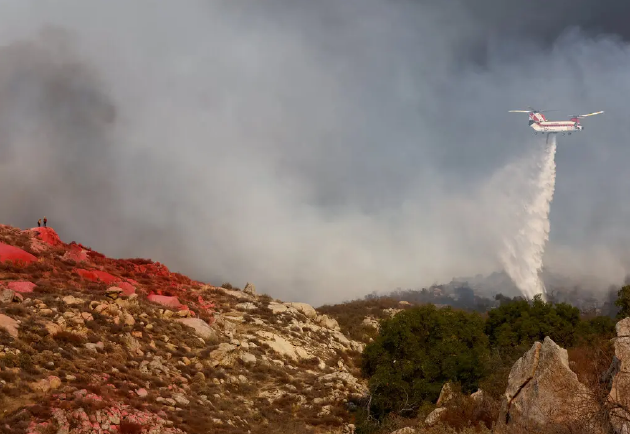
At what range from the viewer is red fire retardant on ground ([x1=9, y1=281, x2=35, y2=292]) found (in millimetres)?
32125

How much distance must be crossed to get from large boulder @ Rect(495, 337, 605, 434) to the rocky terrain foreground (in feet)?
49.8

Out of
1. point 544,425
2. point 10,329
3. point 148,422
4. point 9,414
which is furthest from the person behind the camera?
point 10,329

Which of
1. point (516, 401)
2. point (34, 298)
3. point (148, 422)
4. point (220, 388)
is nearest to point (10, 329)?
point (34, 298)

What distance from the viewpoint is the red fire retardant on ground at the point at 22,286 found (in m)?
32.1

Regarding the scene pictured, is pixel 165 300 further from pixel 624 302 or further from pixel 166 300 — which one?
pixel 624 302

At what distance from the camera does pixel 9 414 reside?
64.6 feet

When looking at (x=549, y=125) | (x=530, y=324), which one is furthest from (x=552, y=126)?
(x=530, y=324)

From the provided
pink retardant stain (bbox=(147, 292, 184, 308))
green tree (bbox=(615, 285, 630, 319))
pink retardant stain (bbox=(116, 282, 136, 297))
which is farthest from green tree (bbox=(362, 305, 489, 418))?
pink retardant stain (bbox=(116, 282, 136, 297))

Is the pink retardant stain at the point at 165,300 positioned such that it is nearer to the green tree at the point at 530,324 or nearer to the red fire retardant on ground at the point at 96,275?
the red fire retardant on ground at the point at 96,275

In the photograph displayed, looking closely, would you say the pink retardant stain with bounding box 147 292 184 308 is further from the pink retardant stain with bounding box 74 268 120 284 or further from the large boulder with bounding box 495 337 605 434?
the large boulder with bounding box 495 337 605 434

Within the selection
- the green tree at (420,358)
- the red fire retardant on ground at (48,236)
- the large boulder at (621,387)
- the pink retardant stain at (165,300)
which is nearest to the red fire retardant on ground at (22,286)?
the pink retardant stain at (165,300)

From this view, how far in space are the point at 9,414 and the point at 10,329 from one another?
6866 millimetres

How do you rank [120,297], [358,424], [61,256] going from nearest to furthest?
[358,424] < [120,297] < [61,256]

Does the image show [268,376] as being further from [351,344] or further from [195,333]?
[351,344]
